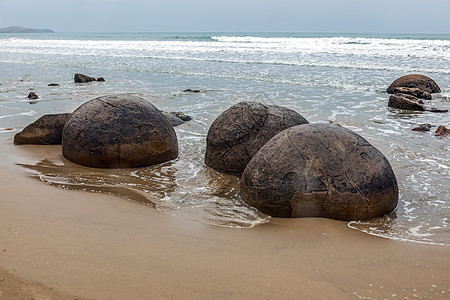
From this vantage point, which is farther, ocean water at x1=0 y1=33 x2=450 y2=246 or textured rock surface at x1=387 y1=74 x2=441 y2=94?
textured rock surface at x1=387 y1=74 x2=441 y2=94

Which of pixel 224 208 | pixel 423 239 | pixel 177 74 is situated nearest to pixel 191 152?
pixel 224 208

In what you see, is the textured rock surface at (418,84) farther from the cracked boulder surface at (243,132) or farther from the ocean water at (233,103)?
the cracked boulder surface at (243,132)

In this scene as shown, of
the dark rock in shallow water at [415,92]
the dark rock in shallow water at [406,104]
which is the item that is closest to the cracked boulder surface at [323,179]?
the dark rock in shallow water at [406,104]

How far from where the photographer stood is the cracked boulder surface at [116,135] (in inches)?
216

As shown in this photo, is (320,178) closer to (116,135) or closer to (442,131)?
(116,135)

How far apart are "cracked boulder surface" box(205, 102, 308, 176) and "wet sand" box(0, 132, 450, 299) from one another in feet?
5.07

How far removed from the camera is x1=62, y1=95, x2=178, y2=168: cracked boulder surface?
216 inches

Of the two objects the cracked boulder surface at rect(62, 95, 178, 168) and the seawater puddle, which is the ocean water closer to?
the seawater puddle

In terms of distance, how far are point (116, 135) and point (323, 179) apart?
274cm

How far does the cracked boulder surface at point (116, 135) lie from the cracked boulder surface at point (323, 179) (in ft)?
6.17

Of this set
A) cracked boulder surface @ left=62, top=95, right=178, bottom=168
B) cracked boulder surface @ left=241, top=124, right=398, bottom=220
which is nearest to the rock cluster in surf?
cracked boulder surface @ left=241, top=124, right=398, bottom=220

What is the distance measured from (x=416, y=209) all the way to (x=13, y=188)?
13.2 feet

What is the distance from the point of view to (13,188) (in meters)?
4.41

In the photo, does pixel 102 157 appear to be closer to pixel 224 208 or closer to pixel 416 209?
pixel 224 208
